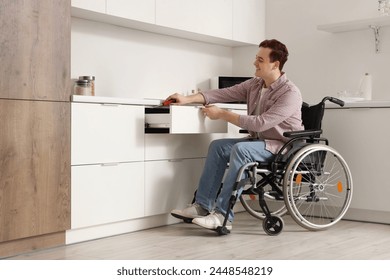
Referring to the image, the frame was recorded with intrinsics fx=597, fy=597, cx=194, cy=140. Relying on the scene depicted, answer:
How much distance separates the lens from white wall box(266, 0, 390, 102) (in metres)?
4.19

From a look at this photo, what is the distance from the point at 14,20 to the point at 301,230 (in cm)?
199

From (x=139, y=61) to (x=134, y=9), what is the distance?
1.65 ft

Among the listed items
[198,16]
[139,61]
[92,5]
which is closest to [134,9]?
[92,5]

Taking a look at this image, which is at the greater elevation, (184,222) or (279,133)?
(279,133)

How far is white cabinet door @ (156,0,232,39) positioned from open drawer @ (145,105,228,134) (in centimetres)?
78

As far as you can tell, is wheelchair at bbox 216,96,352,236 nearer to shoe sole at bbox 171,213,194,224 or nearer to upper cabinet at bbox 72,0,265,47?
shoe sole at bbox 171,213,194,224

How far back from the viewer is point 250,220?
12.8ft

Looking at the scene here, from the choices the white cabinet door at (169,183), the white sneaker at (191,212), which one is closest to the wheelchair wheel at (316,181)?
the white sneaker at (191,212)

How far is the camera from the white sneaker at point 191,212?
3.42 meters

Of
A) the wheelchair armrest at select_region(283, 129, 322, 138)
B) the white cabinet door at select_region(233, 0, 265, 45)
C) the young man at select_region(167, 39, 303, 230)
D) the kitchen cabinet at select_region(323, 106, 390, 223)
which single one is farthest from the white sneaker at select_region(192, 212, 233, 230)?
the white cabinet door at select_region(233, 0, 265, 45)

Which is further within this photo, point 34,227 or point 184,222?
point 184,222

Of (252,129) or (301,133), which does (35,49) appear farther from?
(301,133)

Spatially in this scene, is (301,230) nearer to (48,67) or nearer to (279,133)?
(279,133)
